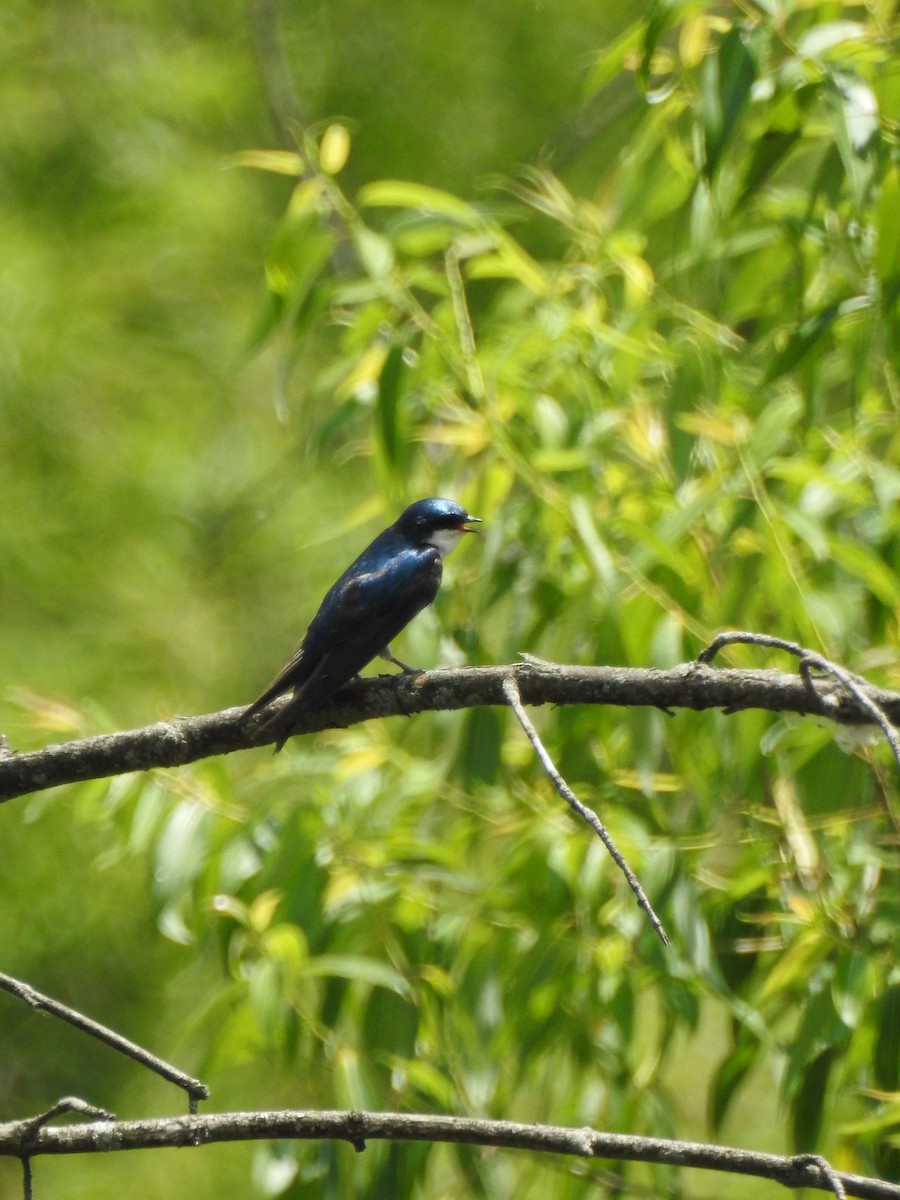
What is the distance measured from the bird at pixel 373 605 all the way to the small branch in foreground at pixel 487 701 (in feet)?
0.72

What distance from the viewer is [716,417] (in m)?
3.06

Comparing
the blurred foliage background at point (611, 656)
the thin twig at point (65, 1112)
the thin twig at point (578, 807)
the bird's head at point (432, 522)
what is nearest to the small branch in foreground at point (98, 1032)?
the thin twig at point (65, 1112)

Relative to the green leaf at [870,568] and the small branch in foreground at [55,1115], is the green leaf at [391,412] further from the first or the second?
the small branch in foreground at [55,1115]

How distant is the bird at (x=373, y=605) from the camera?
280 cm

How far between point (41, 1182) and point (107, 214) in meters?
4.27

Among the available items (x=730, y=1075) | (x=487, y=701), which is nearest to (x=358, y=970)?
(x=730, y=1075)

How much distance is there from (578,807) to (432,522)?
2083 mm

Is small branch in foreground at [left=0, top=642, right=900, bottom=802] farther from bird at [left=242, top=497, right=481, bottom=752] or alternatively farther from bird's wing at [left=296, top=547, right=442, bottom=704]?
bird's wing at [left=296, top=547, right=442, bottom=704]

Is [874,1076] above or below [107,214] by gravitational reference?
below

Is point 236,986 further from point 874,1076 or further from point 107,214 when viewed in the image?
point 107,214

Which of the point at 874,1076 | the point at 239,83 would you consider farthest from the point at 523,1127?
the point at 239,83

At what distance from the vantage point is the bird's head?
3.66 meters

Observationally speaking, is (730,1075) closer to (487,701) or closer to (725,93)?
(487,701)

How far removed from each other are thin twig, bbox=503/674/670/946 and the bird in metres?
0.68
